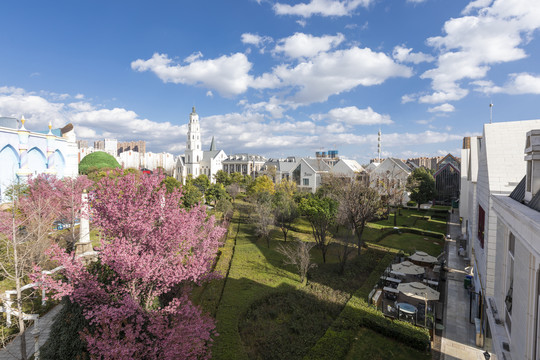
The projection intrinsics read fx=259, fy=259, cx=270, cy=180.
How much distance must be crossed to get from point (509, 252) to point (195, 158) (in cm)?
8157

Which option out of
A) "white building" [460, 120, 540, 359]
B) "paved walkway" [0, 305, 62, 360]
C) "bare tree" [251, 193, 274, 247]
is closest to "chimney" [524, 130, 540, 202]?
"white building" [460, 120, 540, 359]

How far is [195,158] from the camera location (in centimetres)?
8262

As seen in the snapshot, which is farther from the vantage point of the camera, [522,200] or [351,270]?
[351,270]

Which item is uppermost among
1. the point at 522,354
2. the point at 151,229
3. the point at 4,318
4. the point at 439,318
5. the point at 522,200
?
the point at 522,200

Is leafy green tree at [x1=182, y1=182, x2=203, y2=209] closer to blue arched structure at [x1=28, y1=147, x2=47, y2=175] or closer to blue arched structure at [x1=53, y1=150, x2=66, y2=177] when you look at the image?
blue arched structure at [x1=28, y1=147, x2=47, y2=175]

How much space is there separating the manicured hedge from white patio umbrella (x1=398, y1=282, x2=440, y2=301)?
2265 millimetres

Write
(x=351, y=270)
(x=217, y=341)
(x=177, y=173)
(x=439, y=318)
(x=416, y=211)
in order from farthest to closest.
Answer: (x=177, y=173)
(x=416, y=211)
(x=351, y=270)
(x=439, y=318)
(x=217, y=341)

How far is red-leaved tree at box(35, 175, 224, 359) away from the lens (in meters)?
6.78

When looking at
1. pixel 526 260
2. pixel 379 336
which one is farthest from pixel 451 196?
pixel 526 260

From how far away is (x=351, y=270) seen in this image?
63.0 ft

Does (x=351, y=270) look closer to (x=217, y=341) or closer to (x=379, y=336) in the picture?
(x=379, y=336)

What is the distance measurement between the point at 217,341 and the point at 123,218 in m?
6.31

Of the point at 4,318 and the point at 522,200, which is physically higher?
the point at 522,200

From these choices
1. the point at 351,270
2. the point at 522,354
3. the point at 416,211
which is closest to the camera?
the point at 522,354
